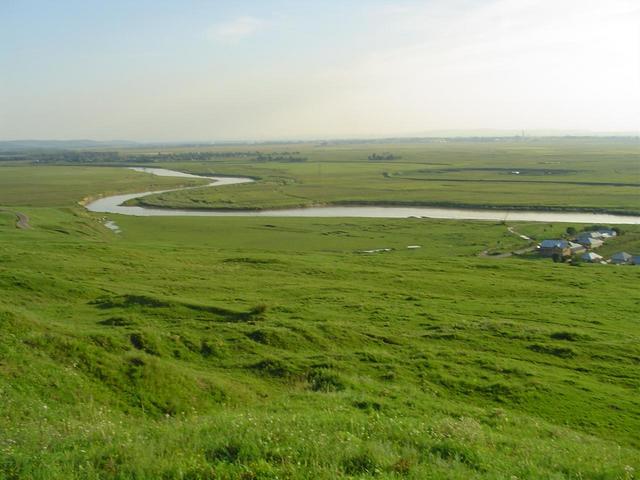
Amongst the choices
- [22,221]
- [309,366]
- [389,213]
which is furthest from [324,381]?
[389,213]

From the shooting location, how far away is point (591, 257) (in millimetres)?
57812

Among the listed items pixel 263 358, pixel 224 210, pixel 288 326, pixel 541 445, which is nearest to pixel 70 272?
pixel 288 326

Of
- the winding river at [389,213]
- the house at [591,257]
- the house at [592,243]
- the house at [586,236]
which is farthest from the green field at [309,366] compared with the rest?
the winding river at [389,213]

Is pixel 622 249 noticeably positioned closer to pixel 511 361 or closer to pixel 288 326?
pixel 511 361

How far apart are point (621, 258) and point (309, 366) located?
49.7 m

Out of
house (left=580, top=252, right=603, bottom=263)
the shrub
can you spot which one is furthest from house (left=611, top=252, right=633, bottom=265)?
the shrub

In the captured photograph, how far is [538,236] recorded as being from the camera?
71625 mm

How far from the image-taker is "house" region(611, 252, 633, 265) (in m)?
57.0

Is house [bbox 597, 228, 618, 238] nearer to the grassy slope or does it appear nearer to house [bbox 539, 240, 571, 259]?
house [bbox 539, 240, 571, 259]

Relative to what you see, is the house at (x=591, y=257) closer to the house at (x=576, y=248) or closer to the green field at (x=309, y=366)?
the house at (x=576, y=248)

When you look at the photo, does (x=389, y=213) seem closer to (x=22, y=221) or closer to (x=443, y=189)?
(x=443, y=189)

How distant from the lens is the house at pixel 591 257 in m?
57.3

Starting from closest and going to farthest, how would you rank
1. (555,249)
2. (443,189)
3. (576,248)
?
(555,249)
(576,248)
(443,189)

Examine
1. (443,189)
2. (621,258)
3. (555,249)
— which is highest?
(443,189)
